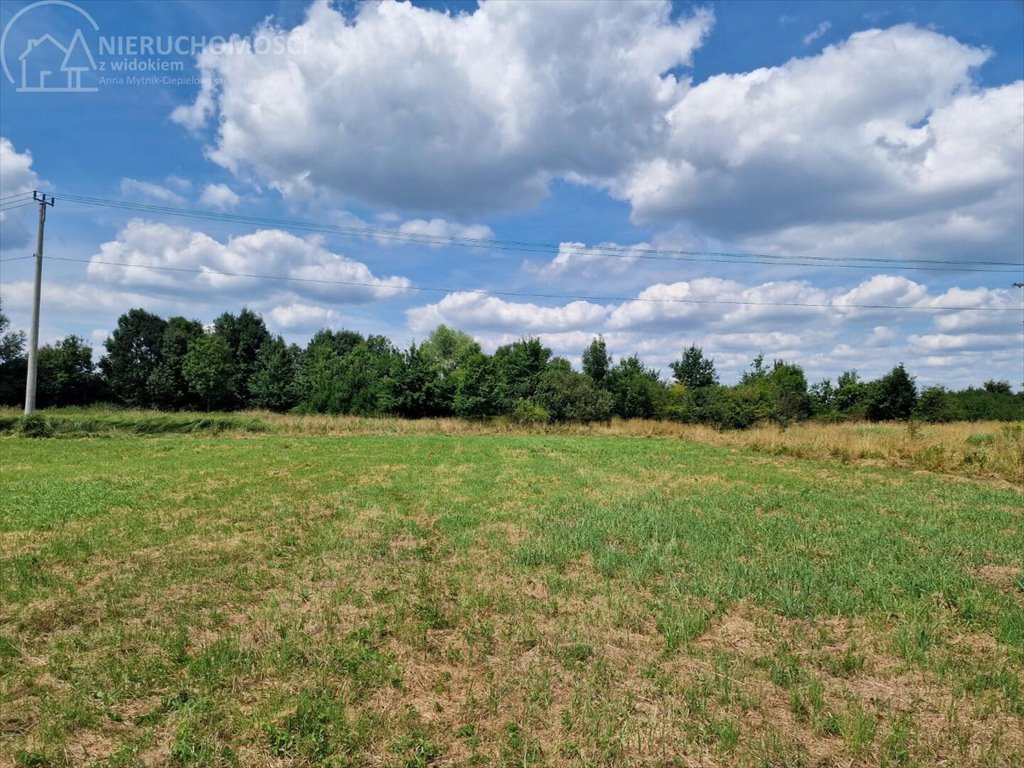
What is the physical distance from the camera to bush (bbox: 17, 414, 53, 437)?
23.1 m

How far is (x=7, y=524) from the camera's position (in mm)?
8258

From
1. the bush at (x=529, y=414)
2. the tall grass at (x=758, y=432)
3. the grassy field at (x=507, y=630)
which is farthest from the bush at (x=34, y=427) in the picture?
the bush at (x=529, y=414)

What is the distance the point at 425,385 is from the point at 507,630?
111ft

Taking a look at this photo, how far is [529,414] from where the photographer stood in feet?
119

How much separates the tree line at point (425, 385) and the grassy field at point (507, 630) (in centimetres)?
2666

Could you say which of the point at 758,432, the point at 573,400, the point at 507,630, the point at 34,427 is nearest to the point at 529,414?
the point at 573,400

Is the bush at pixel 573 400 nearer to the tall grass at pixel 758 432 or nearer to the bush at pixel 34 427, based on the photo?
the tall grass at pixel 758 432

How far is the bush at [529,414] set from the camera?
3606cm

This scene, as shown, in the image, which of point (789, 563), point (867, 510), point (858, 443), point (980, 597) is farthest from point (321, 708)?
point (858, 443)

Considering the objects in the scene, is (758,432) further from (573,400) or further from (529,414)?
(529,414)

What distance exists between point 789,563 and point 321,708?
5.52 metres

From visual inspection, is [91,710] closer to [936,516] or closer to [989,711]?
[989,711]

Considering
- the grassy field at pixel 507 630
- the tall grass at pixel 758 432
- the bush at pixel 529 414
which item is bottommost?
the grassy field at pixel 507 630

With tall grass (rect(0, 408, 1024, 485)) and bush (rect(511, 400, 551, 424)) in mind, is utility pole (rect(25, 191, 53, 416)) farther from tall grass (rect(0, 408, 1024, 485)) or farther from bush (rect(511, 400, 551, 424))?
bush (rect(511, 400, 551, 424))
